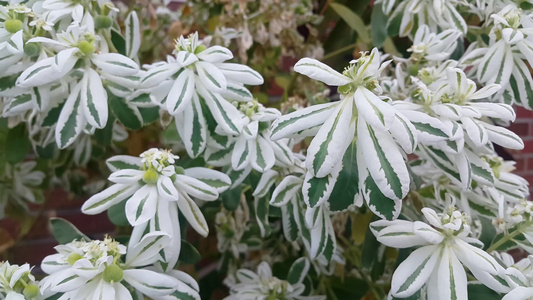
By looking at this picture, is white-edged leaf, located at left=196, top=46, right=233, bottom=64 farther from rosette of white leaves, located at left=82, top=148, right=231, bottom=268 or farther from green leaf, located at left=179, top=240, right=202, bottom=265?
green leaf, located at left=179, top=240, right=202, bottom=265

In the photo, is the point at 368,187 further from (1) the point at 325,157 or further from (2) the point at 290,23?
(2) the point at 290,23

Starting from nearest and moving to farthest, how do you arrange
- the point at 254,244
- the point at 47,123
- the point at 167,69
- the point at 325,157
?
the point at 325,157
the point at 167,69
the point at 47,123
the point at 254,244

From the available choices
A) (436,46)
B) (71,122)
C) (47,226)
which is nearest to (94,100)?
(71,122)

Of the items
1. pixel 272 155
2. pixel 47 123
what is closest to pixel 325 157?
pixel 272 155

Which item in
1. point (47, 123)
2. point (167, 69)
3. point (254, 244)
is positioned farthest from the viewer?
point (254, 244)

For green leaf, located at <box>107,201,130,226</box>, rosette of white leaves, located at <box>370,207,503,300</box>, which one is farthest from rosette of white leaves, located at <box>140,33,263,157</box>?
rosette of white leaves, located at <box>370,207,503,300</box>

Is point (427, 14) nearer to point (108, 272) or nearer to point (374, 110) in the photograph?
point (374, 110)
